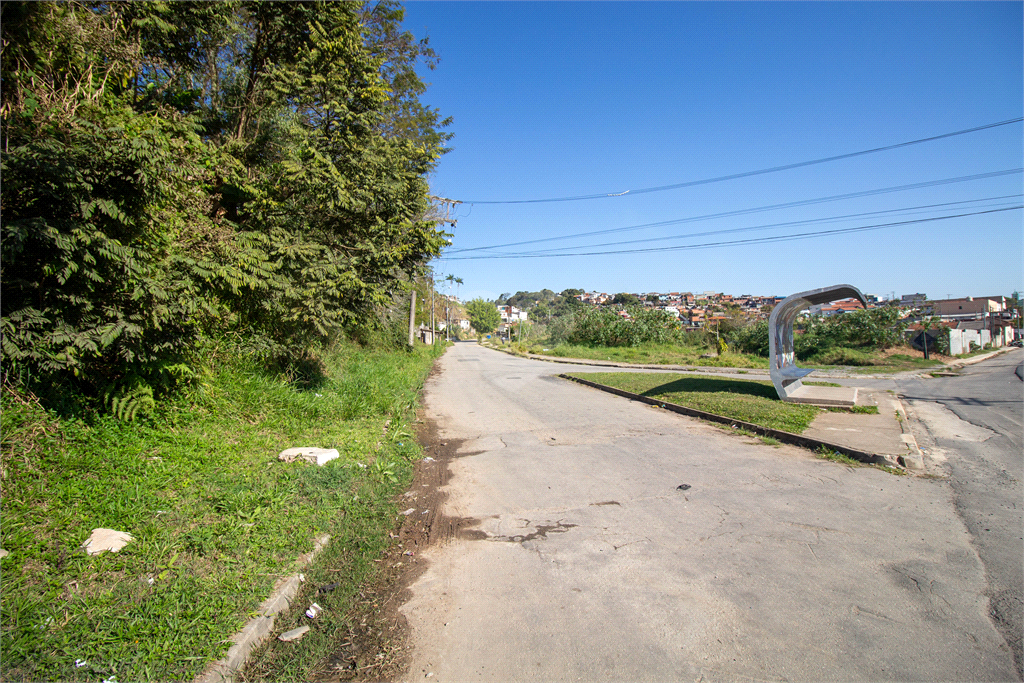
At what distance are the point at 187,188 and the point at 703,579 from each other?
7.56 metres

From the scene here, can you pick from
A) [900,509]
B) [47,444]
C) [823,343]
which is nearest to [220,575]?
[47,444]

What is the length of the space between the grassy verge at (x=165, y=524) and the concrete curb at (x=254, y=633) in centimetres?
6

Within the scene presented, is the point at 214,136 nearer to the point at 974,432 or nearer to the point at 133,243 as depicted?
the point at 133,243

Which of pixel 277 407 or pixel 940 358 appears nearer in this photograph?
pixel 277 407

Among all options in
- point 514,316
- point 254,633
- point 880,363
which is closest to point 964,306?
point 880,363

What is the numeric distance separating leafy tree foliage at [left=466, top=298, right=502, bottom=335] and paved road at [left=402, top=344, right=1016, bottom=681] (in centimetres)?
11491

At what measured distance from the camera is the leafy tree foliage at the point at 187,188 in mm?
4555

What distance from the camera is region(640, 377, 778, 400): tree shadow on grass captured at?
12.6 m

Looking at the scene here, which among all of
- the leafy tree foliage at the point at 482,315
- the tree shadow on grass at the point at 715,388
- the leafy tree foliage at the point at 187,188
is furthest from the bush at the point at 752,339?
the leafy tree foliage at the point at 482,315

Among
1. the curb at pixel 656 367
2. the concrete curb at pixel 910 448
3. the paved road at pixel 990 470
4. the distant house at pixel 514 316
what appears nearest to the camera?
the paved road at pixel 990 470

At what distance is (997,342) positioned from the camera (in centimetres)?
5050

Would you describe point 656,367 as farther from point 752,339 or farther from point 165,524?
point 165,524

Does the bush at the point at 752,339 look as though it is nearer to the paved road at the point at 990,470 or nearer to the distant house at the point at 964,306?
the paved road at the point at 990,470

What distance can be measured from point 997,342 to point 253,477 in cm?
6892
